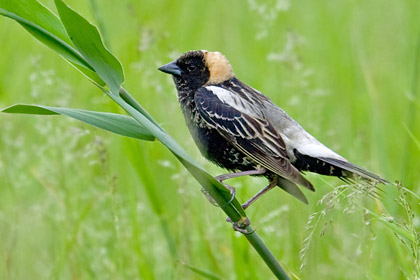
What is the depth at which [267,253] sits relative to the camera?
6.61ft

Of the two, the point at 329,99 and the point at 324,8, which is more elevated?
the point at 324,8

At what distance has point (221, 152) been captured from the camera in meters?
2.92

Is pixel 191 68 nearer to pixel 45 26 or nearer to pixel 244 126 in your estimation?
pixel 244 126

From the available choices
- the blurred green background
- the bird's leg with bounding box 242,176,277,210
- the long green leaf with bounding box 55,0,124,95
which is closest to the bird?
the bird's leg with bounding box 242,176,277,210

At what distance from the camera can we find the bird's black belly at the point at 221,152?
9.57 ft

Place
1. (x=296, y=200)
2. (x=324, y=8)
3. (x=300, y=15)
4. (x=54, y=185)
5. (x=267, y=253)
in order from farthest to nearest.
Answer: (x=300, y=15), (x=324, y=8), (x=54, y=185), (x=296, y=200), (x=267, y=253)

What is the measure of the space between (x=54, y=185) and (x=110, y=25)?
2272 millimetres

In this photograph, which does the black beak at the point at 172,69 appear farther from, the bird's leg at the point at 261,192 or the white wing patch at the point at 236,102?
the bird's leg at the point at 261,192

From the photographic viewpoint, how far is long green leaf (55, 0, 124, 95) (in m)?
1.92

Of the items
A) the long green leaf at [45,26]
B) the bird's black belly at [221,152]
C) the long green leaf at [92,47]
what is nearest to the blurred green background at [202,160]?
the bird's black belly at [221,152]

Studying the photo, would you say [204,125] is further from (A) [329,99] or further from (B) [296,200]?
(A) [329,99]

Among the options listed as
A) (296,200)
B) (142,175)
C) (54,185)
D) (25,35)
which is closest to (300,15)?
(25,35)

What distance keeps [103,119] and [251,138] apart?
1.00 m

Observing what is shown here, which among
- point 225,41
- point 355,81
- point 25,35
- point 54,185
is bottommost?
point 355,81
